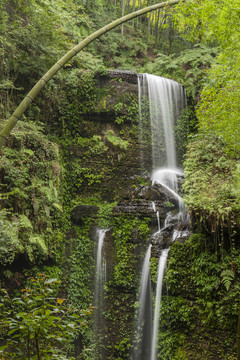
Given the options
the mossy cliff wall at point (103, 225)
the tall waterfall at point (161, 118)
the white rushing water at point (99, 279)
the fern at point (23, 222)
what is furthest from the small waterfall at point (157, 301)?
the tall waterfall at point (161, 118)

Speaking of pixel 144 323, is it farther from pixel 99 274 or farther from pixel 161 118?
pixel 161 118

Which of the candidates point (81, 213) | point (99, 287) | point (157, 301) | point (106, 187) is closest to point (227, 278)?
point (157, 301)

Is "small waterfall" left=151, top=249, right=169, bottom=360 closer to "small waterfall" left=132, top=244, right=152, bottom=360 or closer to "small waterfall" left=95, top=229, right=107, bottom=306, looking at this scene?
"small waterfall" left=132, top=244, right=152, bottom=360

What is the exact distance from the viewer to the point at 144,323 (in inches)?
360

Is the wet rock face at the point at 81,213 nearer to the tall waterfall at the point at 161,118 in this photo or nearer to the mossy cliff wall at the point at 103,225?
the mossy cliff wall at the point at 103,225

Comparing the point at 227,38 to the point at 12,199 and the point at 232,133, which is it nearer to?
the point at 232,133

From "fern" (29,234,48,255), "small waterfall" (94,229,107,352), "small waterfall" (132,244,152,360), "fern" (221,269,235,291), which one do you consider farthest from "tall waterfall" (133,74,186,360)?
"fern" (29,234,48,255)

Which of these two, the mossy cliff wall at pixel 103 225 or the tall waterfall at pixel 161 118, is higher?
the tall waterfall at pixel 161 118

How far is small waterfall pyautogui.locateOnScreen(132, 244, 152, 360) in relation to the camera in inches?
349

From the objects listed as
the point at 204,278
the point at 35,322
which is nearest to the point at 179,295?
the point at 204,278

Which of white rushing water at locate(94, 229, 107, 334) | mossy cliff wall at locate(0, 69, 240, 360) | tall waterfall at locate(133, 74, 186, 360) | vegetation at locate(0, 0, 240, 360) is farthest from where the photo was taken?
tall waterfall at locate(133, 74, 186, 360)

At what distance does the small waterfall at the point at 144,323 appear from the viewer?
888cm

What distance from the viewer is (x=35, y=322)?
2.68 m

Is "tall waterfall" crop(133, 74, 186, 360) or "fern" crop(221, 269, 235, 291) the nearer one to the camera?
"fern" crop(221, 269, 235, 291)
